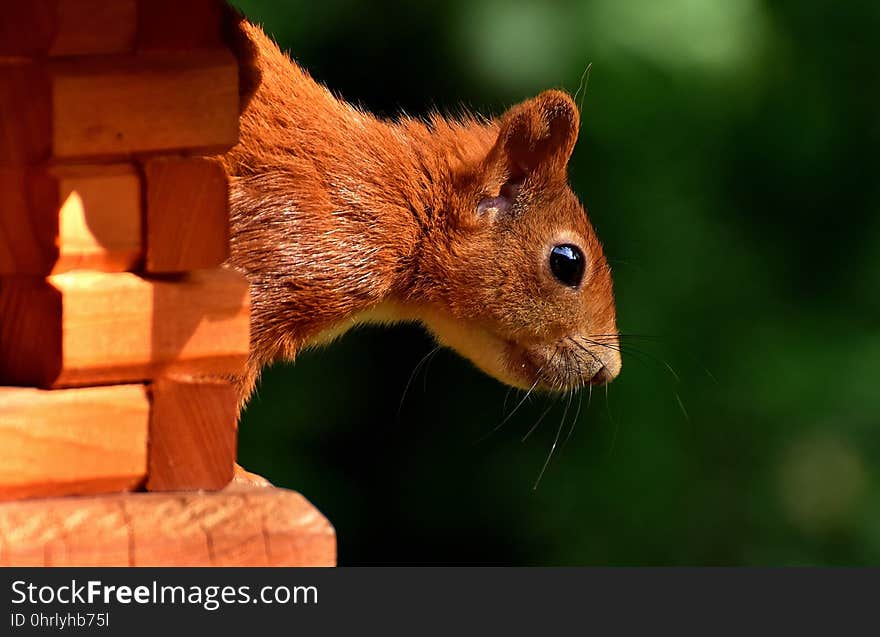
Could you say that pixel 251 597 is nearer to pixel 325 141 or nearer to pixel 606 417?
pixel 325 141

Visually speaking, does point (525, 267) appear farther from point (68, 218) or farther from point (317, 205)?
point (68, 218)

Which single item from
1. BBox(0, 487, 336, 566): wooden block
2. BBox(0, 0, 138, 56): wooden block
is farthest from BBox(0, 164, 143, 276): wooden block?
BBox(0, 487, 336, 566): wooden block

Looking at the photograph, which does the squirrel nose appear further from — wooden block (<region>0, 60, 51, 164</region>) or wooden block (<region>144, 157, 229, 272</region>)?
wooden block (<region>0, 60, 51, 164</region>)

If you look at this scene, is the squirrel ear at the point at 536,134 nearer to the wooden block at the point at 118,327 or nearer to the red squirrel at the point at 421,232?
the red squirrel at the point at 421,232

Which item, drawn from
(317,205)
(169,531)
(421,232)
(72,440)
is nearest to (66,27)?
(72,440)

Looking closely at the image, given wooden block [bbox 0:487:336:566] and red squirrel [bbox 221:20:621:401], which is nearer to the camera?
wooden block [bbox 0:487:336:566]

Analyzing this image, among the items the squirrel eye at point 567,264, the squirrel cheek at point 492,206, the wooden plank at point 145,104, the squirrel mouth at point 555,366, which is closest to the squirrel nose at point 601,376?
the squirrel mouth at point 555,366
